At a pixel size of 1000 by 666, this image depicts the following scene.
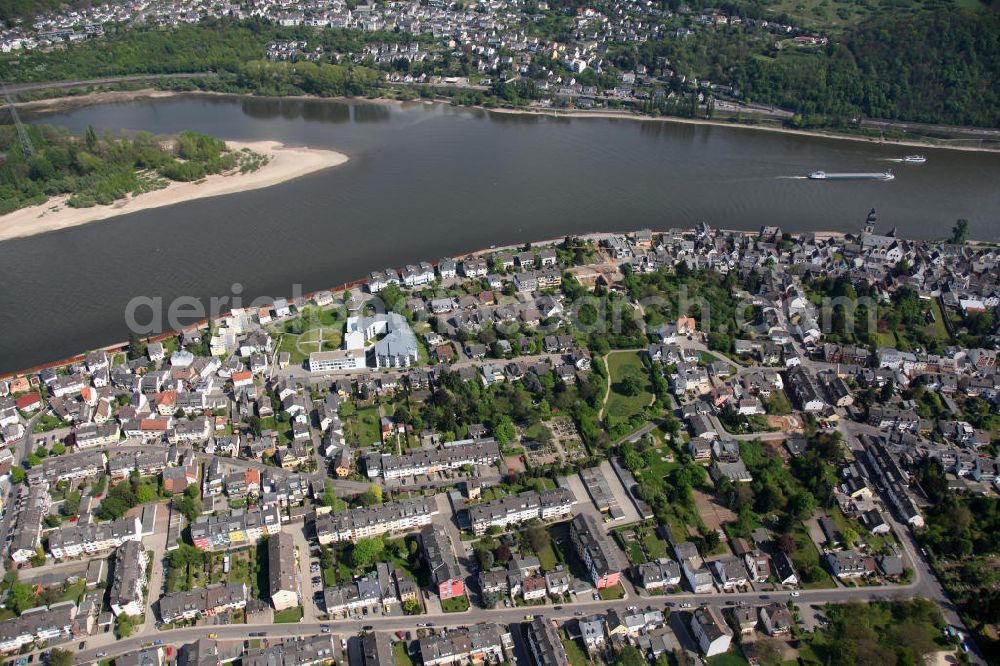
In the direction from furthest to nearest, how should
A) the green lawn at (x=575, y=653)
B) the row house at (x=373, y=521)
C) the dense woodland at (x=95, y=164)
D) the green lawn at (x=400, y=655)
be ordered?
the dense woodland at (x=95, y=164)
the row house at (x=373, y=521)
the green lawn at (x=575, y=653)
the green lawn at (x=400, y=655)

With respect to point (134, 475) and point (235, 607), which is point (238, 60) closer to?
point (134, 475)

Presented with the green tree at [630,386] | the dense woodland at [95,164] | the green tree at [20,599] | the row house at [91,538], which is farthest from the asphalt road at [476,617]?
the dense woodland at [95,164]

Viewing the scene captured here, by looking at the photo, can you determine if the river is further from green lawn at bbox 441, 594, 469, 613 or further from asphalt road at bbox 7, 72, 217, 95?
green lawn at bbox 441, 594, 469, 613

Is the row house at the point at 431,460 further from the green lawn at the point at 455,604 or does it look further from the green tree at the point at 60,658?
the green tree at the point at 60,658

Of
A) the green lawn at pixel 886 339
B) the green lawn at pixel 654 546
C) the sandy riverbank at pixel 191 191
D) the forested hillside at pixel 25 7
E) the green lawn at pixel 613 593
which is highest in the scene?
the forested hillside at pixel 25 7

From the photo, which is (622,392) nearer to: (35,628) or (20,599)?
(35,628)

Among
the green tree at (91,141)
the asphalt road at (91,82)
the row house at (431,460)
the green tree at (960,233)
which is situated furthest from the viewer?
the asphalt road at (91,82)

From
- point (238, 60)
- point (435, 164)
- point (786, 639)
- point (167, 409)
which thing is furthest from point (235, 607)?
point (238, 60)
